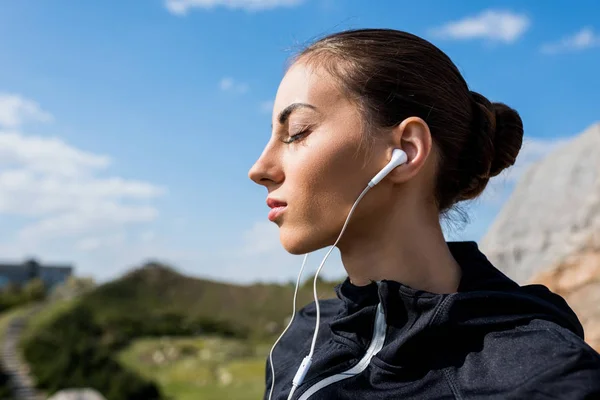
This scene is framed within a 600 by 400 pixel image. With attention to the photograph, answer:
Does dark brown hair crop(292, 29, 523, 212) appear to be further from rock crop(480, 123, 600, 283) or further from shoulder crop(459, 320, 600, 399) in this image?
rock crop(480, 123, 600, 283)

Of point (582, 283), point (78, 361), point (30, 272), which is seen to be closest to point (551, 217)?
point (582, 283)

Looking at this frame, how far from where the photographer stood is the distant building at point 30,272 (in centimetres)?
4356

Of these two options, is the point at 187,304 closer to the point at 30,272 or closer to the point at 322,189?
the point at 322,189

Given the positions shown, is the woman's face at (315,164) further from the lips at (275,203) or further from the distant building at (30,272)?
the distant building at (30,272)

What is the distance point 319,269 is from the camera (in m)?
1.95

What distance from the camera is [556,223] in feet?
18.8

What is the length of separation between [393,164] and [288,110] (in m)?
0.40

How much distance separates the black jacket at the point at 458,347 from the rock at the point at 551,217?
3.71 m

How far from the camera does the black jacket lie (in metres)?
1.63

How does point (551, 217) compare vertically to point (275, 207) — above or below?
above

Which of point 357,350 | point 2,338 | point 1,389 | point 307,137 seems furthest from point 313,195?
point 2,338

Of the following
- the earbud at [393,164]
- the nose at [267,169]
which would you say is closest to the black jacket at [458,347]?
the earbud at [393,164]

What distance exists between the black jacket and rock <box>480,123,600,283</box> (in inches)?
146

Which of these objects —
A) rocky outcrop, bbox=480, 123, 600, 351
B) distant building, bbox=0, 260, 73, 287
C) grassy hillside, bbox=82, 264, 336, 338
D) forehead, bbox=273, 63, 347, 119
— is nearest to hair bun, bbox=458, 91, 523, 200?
forehead, bbox=273, 63, 347, 119
